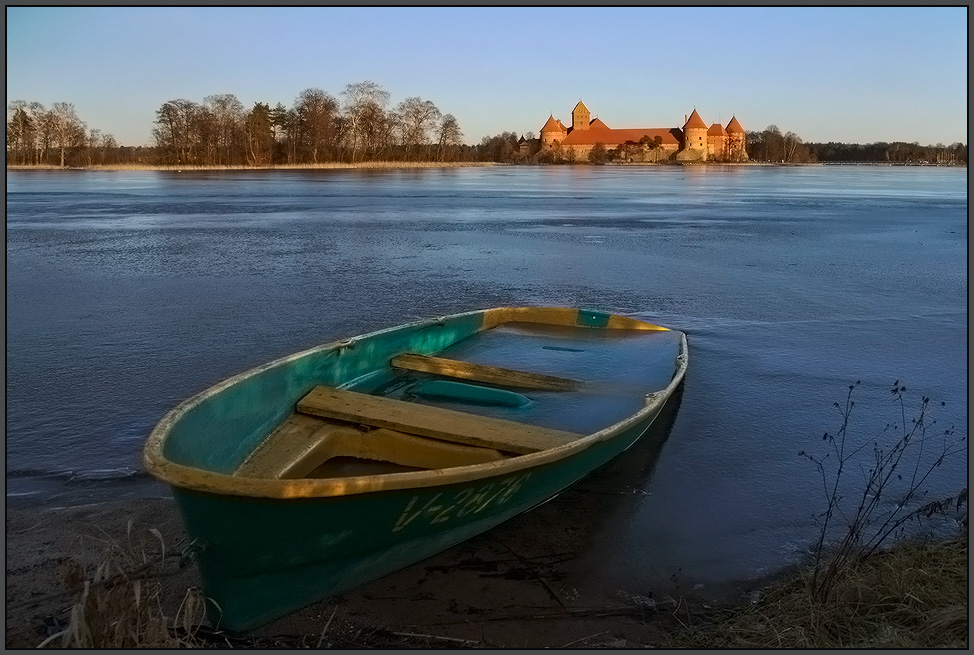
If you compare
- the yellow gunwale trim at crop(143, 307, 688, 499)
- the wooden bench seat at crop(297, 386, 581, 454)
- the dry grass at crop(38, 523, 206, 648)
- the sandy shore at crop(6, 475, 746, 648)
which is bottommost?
the sandy shore at crop(6, 475, 746, 648)

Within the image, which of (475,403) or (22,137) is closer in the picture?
(475,403)

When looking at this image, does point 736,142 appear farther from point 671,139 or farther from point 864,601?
point 864,601

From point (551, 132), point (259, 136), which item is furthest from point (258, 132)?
point (551, 132)

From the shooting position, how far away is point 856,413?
23.0 feet

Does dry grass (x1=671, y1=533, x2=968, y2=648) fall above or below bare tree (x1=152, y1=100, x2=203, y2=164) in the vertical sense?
below

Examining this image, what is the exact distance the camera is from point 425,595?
4070 mm

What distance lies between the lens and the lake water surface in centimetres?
531

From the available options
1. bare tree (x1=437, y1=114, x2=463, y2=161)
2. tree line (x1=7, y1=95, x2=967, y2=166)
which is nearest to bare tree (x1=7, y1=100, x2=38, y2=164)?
tree line (x1=7, y1=95, x2=967, y2=166)

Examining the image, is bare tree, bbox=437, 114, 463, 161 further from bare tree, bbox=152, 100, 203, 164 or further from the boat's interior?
the boat's interior

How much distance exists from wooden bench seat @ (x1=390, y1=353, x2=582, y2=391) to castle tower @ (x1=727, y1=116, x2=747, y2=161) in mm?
112793

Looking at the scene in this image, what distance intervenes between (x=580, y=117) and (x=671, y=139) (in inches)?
596

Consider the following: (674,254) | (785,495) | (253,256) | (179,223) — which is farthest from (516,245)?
(785,495)

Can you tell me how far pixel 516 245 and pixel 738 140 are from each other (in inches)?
4137

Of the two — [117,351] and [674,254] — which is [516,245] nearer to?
[674,254]
